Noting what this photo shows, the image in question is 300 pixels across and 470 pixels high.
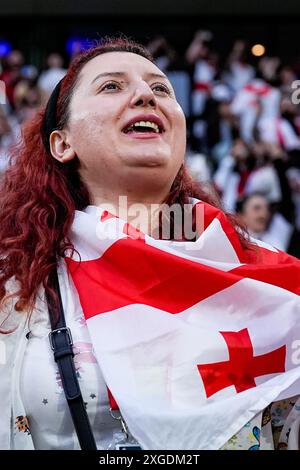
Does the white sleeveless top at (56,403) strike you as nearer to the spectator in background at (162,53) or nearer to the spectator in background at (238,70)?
the spectator in background at (162,53)

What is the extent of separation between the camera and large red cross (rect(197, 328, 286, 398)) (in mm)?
1853

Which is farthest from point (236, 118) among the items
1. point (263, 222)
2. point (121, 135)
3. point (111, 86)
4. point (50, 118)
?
point (121, 135)

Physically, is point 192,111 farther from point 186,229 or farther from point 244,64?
point 186,229

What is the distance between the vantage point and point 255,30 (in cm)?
1149

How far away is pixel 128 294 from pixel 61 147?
0.55m

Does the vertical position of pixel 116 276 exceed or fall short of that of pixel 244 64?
it falls short

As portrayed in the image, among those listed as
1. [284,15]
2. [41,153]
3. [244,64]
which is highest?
[284,15]

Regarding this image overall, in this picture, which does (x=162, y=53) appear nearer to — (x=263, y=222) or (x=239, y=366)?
(x=263, y=222)

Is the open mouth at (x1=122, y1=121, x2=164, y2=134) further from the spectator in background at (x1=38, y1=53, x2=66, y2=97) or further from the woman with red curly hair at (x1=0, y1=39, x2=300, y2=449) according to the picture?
the spectator in background at (x1=38, y1=53, x2=66, y2=97)

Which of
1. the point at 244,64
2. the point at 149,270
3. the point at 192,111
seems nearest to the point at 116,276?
the point at 149,270

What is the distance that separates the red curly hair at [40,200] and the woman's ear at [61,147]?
3 centimetres

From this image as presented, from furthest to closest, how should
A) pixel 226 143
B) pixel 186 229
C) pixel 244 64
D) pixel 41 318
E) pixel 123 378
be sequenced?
1. pixel 244 64
2. pixel 226 143
3. pixel 186 229
4. pixel 41 318
5. pixel 123 378

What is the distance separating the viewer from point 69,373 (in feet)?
5.95

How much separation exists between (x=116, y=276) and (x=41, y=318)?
0.21m
